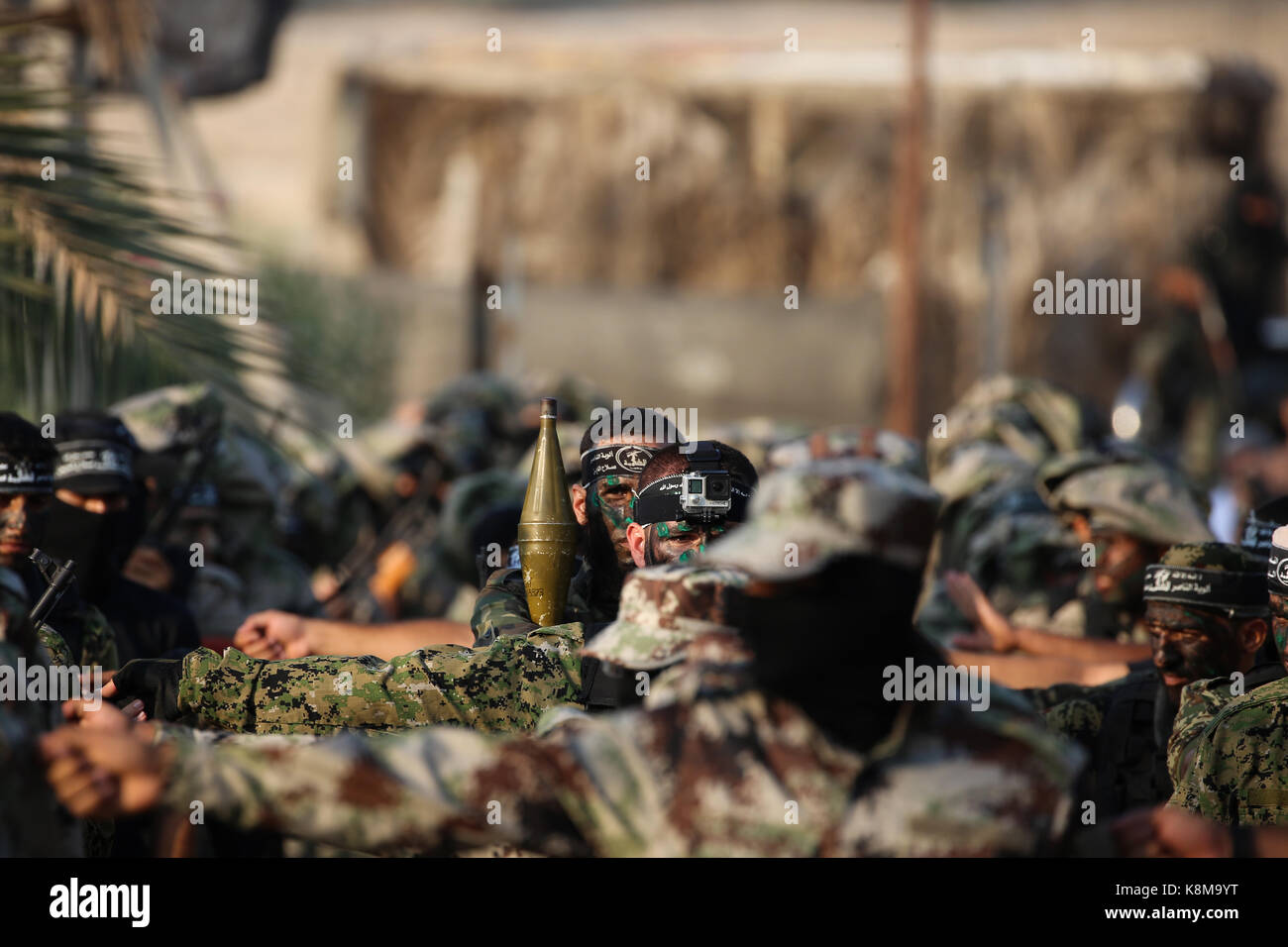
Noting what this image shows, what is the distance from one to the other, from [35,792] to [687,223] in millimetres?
21024

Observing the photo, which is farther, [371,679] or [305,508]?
[305,508]

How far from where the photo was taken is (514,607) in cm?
522

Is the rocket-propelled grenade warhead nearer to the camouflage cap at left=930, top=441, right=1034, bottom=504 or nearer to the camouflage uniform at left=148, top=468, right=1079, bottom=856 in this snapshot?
the camouflage uniform at left=148, top=468, right=1079, bottom=856

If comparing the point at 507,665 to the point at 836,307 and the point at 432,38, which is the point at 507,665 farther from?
the point at 432,38

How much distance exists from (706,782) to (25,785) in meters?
1.36

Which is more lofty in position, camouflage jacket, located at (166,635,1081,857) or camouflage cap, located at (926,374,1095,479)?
camouflage cap, located at (926,374,1095,479)

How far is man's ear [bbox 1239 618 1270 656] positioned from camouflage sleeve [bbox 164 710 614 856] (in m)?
2.95

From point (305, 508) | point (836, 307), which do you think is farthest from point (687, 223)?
point (305, 508)

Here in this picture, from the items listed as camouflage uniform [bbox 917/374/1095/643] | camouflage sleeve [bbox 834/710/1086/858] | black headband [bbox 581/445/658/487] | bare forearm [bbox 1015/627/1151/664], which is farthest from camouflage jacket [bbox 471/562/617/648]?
camouflage uniform [bbox 917/374/1095/643]

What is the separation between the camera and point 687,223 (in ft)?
78.4

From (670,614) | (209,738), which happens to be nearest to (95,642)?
(209,738)

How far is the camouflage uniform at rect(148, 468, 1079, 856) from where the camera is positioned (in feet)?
10.5

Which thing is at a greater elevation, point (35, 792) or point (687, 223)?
point (687, 223)

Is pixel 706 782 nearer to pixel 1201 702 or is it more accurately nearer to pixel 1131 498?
pixel 1201 702
